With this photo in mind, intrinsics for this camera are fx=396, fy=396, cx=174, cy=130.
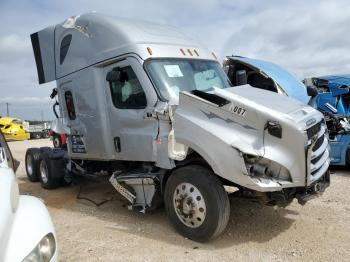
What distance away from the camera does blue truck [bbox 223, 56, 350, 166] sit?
30.0 feet

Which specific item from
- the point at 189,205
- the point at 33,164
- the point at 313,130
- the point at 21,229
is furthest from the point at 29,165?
the point at 21,229

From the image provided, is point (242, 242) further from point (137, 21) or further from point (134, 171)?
point (137, 21)

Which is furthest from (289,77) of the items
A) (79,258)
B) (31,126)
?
(31,126)

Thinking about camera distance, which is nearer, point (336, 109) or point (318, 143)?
point (318, 143)

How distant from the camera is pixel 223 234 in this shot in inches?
209

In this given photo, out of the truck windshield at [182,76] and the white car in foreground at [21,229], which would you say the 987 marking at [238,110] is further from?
the white car in foreground at [21,229]

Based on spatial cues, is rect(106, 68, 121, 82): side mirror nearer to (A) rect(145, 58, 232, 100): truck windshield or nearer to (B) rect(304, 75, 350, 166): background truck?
(A) rect(145, 58, 232, 100): truck windshield

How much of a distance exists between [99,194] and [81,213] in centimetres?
128

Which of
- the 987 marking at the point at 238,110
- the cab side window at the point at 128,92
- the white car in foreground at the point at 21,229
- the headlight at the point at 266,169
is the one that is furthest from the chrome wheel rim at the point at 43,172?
the white car in foreground at the point at 21,229

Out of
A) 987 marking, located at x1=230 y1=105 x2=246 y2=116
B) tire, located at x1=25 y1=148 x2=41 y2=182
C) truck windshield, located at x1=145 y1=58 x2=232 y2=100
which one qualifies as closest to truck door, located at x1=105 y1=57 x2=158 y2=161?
truck windshield, located at x1=145 y1=58 x2=232 y2=100

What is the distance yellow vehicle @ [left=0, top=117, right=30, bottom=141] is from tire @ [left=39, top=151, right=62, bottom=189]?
16421 millimetres

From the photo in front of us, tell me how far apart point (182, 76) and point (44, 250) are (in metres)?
3.86

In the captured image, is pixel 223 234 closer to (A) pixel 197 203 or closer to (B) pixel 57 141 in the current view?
(A) pixel 197 203

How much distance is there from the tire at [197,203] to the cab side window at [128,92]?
1.30 meters
